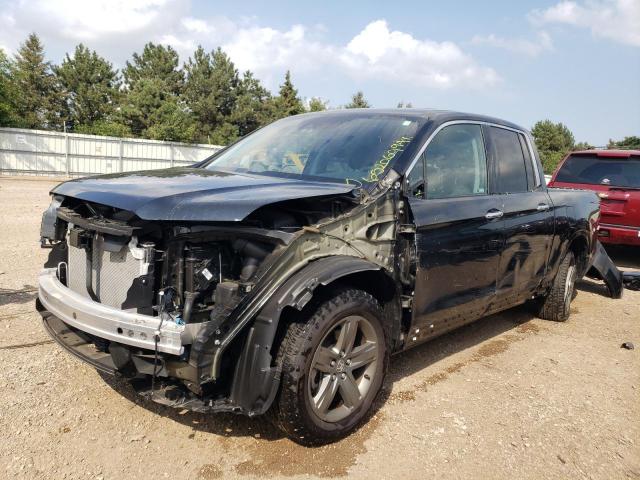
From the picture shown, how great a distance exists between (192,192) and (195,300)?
1.80 feet

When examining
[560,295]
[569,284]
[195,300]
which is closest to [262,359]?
[195,300]

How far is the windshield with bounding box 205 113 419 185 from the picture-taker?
3.41 meters

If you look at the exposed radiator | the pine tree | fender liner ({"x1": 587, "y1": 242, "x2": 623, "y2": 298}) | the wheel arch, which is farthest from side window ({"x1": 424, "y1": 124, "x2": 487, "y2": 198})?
the pine tree

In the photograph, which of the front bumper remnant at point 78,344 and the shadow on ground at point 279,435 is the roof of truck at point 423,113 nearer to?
the shadow on ground at point 279,435

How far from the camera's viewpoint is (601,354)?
4.73 m

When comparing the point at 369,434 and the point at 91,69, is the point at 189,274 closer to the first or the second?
the point at 369,434

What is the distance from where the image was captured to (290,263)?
8.78 ft

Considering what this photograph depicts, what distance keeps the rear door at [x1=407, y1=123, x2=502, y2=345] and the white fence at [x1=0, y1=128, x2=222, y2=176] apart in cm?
2341

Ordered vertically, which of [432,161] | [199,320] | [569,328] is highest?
[432,161]

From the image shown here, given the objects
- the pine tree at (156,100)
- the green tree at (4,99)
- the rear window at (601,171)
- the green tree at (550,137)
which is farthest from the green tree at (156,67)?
the rear window at (601,171)

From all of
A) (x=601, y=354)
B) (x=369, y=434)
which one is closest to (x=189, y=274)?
(x=369, y=434)

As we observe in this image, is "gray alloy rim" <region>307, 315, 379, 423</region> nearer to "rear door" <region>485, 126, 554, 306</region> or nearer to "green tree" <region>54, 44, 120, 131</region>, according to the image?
"rear door" <region>485, 126, 554, 306</region>

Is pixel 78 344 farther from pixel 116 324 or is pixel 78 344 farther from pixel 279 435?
pixel 279 435

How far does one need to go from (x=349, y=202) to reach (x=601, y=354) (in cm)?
317
